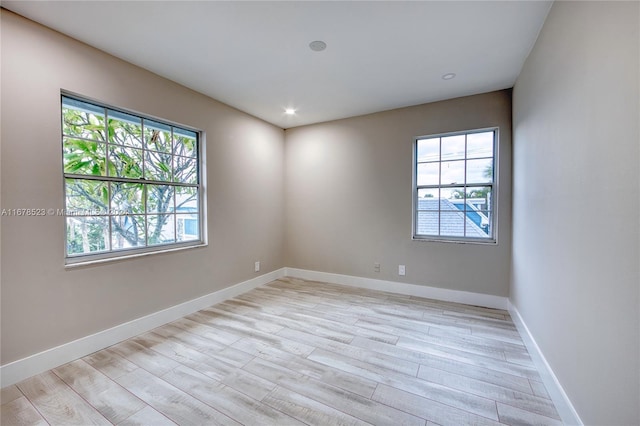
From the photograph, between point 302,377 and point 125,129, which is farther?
point 125,129

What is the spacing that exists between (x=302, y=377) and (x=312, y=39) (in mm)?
2613

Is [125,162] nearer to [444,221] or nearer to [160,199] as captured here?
[160,199]

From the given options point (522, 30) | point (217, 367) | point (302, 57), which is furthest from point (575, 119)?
point (217, 367)

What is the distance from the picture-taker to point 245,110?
3713mm

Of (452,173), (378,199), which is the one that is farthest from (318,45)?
(452,173)

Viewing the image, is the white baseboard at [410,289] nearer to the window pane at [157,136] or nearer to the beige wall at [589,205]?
the beige wall at [589,205]

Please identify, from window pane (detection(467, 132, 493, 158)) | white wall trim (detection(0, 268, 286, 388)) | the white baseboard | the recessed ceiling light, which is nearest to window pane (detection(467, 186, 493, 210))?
window pane (detection(467, 132, 493, 158))

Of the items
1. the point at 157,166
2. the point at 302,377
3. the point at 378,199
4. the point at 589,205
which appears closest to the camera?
the point at 589,205

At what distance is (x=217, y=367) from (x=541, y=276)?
2551 mm

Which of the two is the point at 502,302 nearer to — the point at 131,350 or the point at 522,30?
the point at 522,30

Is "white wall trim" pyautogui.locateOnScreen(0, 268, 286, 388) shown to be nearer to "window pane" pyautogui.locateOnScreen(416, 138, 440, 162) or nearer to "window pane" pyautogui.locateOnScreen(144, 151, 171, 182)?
"window pane" pyautogui.locateOnScreen(144, 151, 171, 182)

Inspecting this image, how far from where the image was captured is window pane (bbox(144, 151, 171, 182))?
9.03ft

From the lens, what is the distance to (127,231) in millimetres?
2582

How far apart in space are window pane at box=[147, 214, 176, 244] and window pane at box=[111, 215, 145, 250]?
0.08 m
